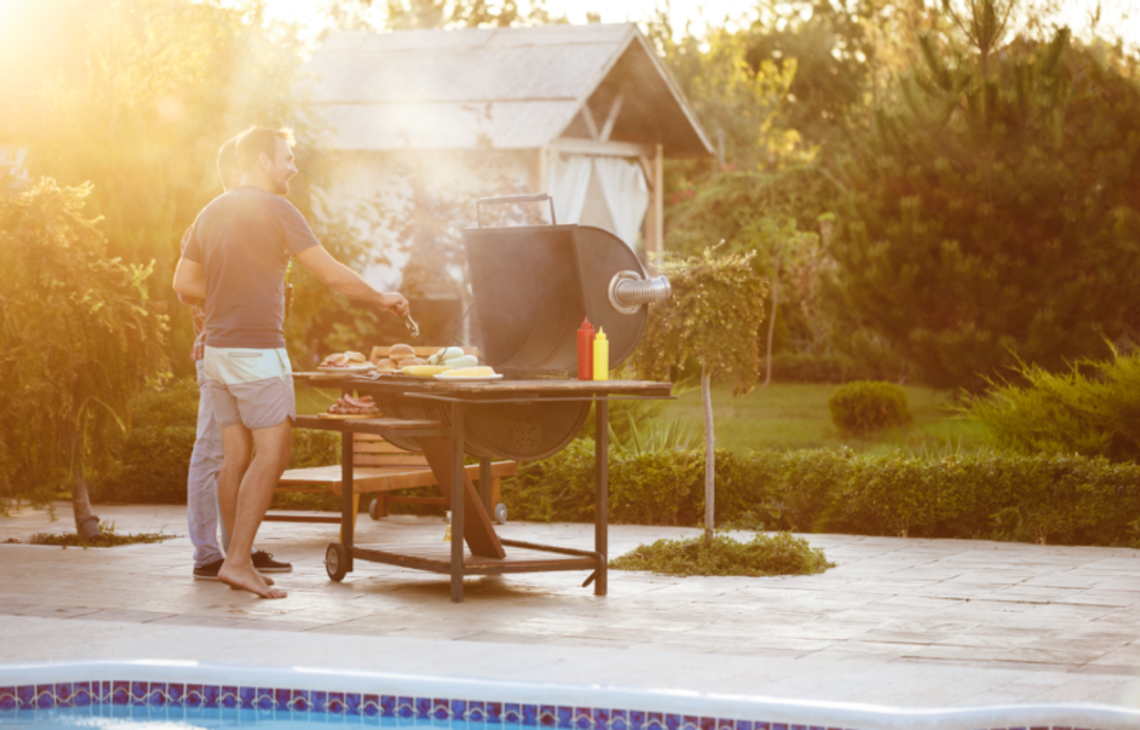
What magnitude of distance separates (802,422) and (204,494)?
769 cm

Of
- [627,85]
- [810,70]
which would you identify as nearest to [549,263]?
[627,85]

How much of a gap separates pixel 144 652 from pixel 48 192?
134 inches

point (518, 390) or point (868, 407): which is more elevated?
point (518, 390)

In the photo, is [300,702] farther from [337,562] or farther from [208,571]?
[208,571]

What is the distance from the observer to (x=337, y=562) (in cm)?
609

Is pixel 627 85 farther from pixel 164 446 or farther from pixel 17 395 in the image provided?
pixel 17 395

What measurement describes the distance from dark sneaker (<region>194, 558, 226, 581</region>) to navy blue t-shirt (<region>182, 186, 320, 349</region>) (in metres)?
1.09

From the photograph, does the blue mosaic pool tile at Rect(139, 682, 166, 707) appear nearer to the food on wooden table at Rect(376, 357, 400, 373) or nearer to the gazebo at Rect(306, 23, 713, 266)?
the food on wooden table at Rect(376, 357, 400, 373)

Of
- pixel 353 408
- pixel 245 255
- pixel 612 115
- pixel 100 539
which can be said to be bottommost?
pixel 100 539

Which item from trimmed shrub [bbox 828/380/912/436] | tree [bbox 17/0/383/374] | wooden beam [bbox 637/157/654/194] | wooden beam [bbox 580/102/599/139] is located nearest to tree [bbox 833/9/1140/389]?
trimmed shrub [bbox 828/380/912/436]

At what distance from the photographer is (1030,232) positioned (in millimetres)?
11547

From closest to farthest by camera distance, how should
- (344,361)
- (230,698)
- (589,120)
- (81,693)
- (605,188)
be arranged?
(230,698), (81,693), (344,361), (589,120), (605,188)

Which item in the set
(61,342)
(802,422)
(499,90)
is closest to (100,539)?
(61,342)

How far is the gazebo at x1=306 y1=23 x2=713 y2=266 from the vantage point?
17.0 metres
